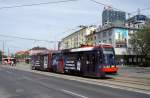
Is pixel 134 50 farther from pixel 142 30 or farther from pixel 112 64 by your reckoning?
pixel 112 64

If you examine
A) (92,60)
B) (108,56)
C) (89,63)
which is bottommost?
(89,63)

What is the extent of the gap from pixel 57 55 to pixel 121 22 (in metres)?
54.6

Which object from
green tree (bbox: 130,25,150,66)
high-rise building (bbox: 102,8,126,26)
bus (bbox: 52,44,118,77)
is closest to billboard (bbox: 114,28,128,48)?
high-rise building (bbox: 102,8,126,26)

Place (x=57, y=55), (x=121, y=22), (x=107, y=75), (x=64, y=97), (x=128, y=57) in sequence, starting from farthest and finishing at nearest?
(x=121, y=22) → (x=128, y=57) → (x=57, y=55) → (x=107, y=75) → (x=64, y=97)

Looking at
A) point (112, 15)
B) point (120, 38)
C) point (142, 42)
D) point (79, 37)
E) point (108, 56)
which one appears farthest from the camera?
point (79, 37)

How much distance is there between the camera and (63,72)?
4150 centimetres

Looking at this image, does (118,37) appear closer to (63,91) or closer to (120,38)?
(120,38)

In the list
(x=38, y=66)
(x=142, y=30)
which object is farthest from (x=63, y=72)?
(x=142, y=30)

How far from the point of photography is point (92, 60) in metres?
31.8

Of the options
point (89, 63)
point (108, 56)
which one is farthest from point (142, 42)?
point (108, 56)

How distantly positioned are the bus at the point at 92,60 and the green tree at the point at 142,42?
152ft

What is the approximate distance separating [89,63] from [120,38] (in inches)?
2383

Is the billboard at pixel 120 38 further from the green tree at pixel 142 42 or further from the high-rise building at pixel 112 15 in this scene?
the green tree at pixel 142 42

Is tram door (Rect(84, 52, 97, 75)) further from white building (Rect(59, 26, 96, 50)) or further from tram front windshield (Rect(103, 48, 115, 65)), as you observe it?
white building (Rect(59, 26, 96, 50))
